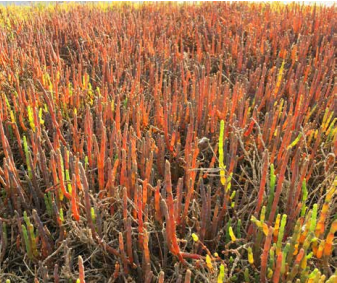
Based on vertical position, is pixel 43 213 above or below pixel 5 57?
below

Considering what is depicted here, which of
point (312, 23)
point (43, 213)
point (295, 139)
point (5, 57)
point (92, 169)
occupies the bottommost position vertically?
point (43, 213)

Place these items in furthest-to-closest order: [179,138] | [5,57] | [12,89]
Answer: [5,57], [12,89], [179,138]

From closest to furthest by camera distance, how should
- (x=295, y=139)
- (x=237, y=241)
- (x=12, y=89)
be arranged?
(x=237, y=241), (x=295, y=139), (x=12, y=89)

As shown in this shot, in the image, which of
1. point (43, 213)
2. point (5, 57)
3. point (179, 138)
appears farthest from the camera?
point (5, 57)

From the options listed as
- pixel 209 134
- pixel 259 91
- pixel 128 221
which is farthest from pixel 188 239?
pixel 259 91

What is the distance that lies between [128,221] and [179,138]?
738 millimetres

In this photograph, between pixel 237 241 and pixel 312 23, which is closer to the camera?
pixel 237 241

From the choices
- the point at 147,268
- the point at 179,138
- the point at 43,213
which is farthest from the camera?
the point at 179,138

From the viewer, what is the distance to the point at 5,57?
2.82m

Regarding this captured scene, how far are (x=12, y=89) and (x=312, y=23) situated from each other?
10.7 feet

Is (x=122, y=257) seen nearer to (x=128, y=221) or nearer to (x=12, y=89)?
(x=128, y=221)


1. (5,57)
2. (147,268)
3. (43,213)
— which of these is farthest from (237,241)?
(5,57)

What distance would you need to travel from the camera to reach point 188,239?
128 centimetres

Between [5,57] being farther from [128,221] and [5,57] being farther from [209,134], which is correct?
[128,221]
